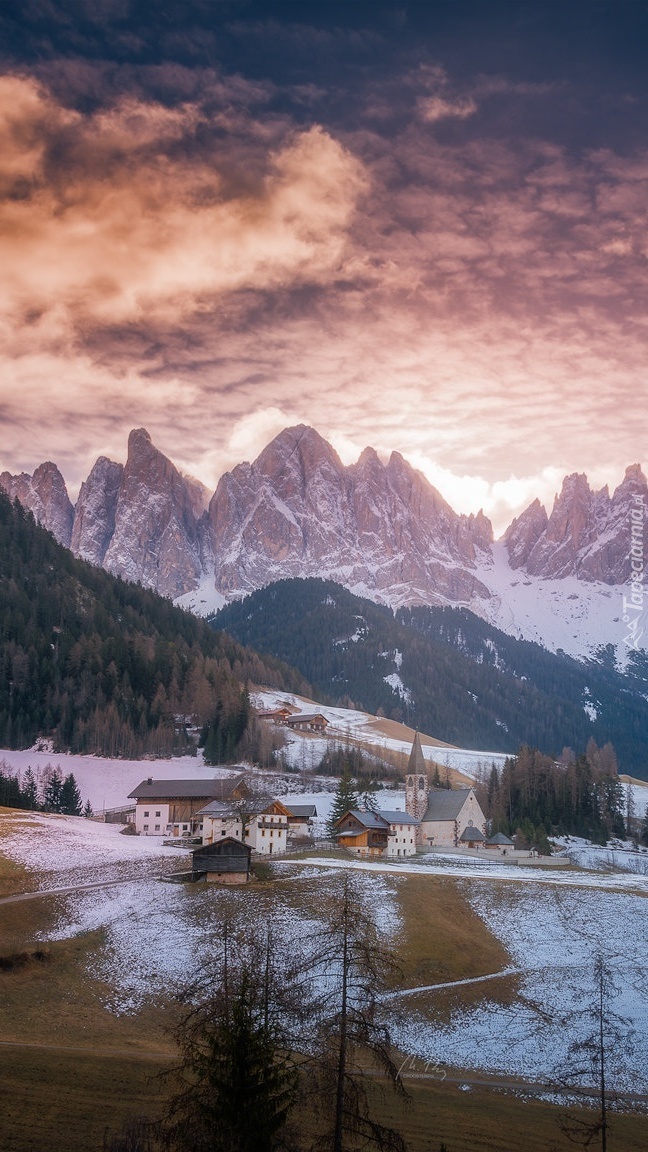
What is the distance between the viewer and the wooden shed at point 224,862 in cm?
7119

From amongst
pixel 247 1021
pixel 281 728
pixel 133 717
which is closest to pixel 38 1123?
pixel 247 1021

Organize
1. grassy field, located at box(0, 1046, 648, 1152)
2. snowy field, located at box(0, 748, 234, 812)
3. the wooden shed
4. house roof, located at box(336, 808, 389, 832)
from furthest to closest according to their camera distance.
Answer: snowy field, located at box(0, 748, 234, 812) < house roof, located at box(336, 808, 389, 832) < the wooden shed < grassy field, located at box(0, 1046, 648, 1152)

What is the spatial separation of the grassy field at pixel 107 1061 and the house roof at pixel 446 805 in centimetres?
4780

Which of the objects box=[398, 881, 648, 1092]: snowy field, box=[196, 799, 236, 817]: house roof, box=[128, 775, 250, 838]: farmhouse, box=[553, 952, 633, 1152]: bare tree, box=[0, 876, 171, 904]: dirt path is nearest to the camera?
Answer: box=[553, 952, 633, 1152]: bare tree

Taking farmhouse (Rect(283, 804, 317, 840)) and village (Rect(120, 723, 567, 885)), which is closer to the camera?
village (Rect(120, 723, 567, 885))

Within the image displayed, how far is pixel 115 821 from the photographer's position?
114062mm

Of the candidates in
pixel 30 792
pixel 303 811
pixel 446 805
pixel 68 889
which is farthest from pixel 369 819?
pixel 30 792

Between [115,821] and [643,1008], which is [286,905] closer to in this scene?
[643,1008]

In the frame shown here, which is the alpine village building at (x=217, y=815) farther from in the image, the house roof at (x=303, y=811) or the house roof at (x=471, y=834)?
the house roof at (x=471, y=834)

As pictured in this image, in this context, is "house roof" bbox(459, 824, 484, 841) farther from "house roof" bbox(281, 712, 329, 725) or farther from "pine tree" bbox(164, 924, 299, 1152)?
"house roof" bbox(281, 712, 329, 725)

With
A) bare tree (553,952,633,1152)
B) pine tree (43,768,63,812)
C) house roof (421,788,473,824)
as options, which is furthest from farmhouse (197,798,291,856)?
bare tree (553,952,633,1152)

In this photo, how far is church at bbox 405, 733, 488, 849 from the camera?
108 meters

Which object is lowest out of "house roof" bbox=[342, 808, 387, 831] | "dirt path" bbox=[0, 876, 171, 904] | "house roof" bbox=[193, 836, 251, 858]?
"dirt path" bbox=[0, 876, 171, 904]

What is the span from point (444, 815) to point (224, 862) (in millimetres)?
43918
